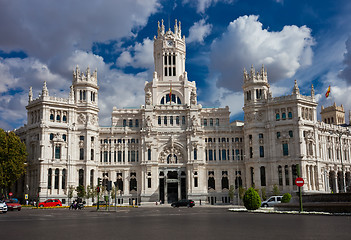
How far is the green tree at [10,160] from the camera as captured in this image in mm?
80500

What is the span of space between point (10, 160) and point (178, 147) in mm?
39253

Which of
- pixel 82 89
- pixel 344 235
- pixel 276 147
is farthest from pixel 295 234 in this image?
pixel 82 89

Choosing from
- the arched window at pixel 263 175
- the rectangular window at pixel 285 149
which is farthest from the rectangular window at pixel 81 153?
the rectangular window at pixel 285 149

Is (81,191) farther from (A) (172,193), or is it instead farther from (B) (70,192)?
(A) (172,193)

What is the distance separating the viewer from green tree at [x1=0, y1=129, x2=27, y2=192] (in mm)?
80500

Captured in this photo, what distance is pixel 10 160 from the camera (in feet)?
266

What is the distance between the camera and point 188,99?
105062 mm

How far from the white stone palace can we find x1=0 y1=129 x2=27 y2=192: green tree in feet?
15.1

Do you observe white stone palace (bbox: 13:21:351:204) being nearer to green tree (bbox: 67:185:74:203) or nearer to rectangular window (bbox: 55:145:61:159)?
rectangular window (bbox: 55:145:61:159)

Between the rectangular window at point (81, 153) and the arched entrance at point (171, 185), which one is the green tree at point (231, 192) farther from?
the rectangular window at point (81, 153)

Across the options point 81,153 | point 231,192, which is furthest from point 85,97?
point 231,192

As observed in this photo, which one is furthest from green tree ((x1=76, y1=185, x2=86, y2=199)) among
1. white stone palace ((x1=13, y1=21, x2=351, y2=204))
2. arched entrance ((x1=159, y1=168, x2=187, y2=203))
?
arched entrance ((x1=159, y1=168, x2=187, y2=203))

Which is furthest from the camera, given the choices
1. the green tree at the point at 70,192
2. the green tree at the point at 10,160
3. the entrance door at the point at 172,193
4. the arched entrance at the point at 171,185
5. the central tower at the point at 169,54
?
the central tower at the point at 169,54

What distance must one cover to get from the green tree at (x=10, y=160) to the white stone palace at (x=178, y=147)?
4608 millimetres
